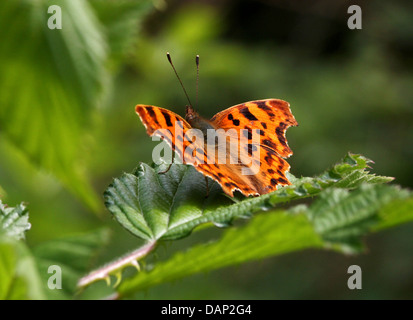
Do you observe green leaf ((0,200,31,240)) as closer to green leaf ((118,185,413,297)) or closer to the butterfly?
green leaf ((118,185,413,297))

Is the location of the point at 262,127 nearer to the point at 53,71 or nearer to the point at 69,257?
the point at 53,71

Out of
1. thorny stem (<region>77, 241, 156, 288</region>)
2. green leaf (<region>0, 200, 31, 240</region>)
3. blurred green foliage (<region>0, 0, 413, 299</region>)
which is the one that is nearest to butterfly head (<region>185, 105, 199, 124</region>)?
blurred green foliage (<region>0, 0, 413, 299</region>)

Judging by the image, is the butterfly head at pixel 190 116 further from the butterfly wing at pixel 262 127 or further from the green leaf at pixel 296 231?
the green leaf at pixel 296 231

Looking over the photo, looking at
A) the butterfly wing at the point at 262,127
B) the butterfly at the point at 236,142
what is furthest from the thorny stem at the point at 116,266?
the butterfly wing at the point at 262,127

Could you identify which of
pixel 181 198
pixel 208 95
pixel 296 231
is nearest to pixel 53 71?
pixel 181 198
